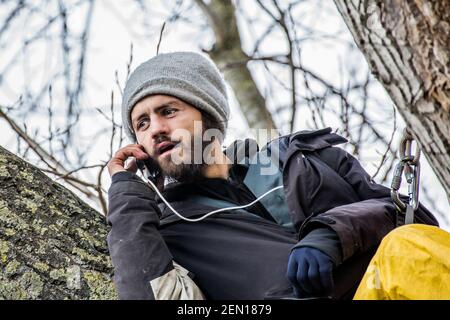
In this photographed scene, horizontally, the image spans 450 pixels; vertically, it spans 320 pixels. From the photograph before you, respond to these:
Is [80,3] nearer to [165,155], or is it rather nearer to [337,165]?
[165,155]

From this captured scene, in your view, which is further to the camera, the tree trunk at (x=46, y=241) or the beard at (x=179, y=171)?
the beard at (x=179, y=171)

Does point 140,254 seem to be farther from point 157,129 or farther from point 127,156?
point 157,129

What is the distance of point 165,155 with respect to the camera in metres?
2.87

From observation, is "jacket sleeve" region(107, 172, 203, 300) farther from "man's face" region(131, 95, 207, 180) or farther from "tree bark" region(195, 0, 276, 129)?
"tree bark" region(195, 0, 276, 129)

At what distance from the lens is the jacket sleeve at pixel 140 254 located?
85.1 inches

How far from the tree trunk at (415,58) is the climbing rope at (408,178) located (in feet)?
2.27

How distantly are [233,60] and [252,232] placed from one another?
254 cm

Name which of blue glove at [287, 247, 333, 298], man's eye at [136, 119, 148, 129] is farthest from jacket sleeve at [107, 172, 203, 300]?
man's eye at [136, 119, 148, 129]

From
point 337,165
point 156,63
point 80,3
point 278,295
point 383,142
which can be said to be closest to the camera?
point 278,295

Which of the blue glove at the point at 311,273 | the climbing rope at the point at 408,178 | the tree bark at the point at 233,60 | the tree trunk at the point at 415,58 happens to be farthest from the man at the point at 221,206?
the tree bark at the point at 233,60

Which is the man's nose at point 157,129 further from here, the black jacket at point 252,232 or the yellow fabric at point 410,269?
the yellow fabric at point 410,269

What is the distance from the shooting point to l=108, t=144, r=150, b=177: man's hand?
2709 mm
